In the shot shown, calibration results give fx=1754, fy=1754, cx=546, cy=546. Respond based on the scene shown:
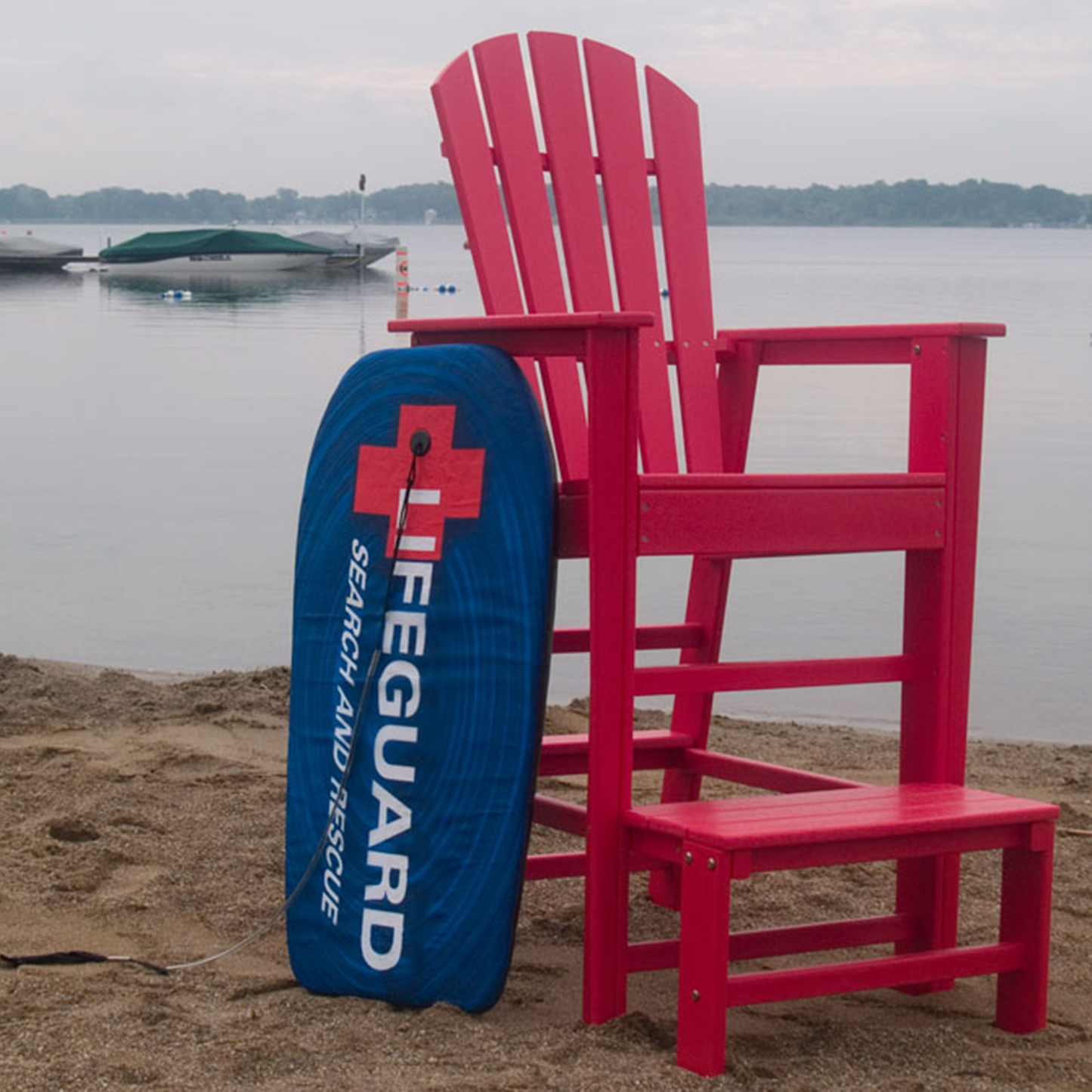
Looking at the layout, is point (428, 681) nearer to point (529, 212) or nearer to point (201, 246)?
point (529, 212)

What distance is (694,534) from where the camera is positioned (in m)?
2.59

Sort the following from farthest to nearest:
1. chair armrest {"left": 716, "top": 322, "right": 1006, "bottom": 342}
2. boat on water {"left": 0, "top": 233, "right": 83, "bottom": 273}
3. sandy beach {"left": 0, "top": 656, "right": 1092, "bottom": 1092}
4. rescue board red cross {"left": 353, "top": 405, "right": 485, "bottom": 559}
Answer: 1. boat on water {"left": 0, "top": 233, "right": 83, "bottom": 273}
2. chair armrest {"left": 716, "top": 322, "right": 1006, "bottom": 342}
3. rescue board red cross {"left": 353, "top": 405, "right": 485, "bottom": 559}
4. sandy beach {"left": 0, "top": 656, "right": 1092, "bottom": 1092}

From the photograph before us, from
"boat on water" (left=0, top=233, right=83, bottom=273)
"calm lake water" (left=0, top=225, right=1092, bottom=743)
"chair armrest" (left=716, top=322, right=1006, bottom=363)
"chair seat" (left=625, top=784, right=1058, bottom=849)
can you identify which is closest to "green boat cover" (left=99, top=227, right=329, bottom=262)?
"boat on water" (left=0, top=233, right=83, bottom=273)

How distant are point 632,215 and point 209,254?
4135cm

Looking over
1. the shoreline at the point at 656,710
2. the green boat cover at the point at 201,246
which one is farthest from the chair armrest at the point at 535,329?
the green boat cover at the point at 201,246

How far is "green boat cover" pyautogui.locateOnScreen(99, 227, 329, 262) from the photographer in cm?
4234

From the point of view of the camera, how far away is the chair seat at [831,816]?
242cm

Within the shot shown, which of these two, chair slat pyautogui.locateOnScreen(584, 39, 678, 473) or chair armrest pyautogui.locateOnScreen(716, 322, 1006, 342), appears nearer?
chair armrest pyautogui.locateOnScreen(716, 322, 1006, 342)

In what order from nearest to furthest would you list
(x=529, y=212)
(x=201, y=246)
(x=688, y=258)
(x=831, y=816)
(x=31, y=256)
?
(x=831, y=816) → (x=529, y=212) → (x=688, y=258) → (x=201, y=246) → (x=31, y=256)

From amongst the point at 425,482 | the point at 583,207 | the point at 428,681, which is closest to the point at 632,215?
the point at 583,207

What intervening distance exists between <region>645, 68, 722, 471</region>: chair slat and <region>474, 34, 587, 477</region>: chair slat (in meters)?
0.23

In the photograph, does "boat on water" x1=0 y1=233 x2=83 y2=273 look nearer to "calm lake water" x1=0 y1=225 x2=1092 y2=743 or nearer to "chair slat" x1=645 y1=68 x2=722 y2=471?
"calm lake water" x1=0 y1=225 x2=1092 y2=743

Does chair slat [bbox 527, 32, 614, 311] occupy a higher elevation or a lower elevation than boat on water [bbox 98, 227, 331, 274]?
lower

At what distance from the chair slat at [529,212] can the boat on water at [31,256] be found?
42041mm
